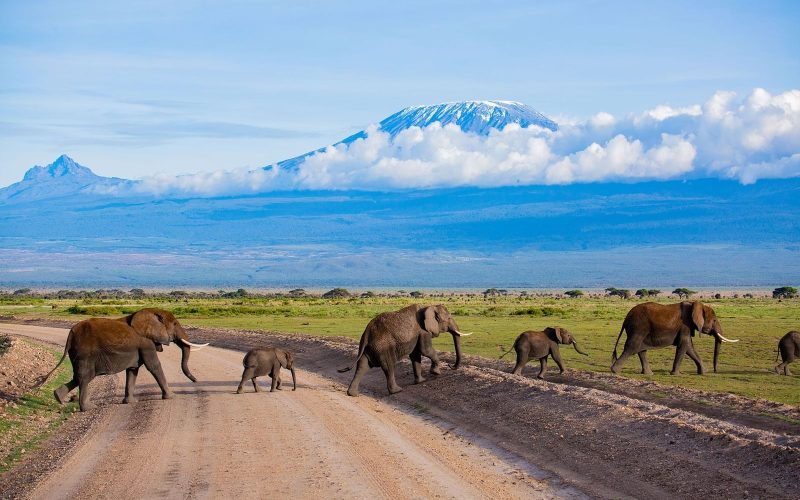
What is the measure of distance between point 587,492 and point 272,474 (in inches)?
174

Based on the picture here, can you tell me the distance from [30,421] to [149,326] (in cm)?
344

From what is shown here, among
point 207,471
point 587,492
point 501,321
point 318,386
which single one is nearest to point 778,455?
point 587,492

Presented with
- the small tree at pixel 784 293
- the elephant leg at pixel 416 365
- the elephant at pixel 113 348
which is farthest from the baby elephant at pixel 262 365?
the small tree at pixel 784 293

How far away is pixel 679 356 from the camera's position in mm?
26984

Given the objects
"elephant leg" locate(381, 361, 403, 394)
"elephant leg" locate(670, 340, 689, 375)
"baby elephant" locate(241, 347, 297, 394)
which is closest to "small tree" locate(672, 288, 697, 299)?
"elephant leg" locate(670, 340, 689, 375)

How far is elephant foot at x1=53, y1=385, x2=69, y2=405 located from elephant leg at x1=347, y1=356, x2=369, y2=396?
19.8ft

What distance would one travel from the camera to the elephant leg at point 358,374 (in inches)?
964

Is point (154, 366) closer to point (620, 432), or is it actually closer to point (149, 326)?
point (149, 326)

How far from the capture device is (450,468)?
16.3 m

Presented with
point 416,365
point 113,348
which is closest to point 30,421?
point 113,348

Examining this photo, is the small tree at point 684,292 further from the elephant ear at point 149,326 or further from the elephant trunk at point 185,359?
the elephant ear at point 149,326

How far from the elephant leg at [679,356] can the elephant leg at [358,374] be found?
7612mm

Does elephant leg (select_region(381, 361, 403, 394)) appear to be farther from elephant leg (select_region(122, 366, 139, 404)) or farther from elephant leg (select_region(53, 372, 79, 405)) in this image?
elephant leg (select_region(53, 372, 79, 405))

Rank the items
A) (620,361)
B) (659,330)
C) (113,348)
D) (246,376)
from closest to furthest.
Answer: (113,348) < (246,376) < (620,361) < (659,330)
